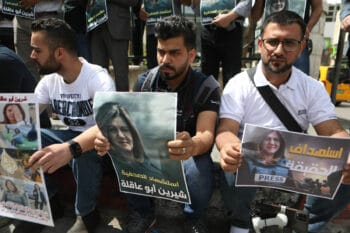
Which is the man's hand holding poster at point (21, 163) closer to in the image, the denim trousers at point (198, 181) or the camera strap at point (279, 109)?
the denim trousers at point (198, 181)

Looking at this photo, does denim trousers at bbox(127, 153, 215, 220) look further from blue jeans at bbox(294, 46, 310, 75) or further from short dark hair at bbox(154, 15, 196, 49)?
blue jeans at bbox(294, 46, 310, 75)

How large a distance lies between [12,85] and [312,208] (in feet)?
6.48

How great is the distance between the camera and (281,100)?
1.86 metres

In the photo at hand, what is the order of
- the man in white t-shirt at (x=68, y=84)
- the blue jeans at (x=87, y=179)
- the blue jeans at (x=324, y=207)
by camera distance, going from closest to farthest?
the blue jeans at (x=324, y=207) → the blue jeans at (x=87, y=179) → the man in white t-shirt at (x=68, y=84)

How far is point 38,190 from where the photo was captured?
1832 mm

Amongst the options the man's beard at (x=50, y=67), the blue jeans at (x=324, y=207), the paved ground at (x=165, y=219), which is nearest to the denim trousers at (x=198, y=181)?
the paved ground at (x=165, y=219)

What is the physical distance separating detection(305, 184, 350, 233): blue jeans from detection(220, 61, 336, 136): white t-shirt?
39 cm

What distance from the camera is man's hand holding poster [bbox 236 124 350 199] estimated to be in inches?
58.6

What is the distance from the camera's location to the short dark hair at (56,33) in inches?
84.5

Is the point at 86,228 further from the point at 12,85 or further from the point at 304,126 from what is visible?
the point at 304,126

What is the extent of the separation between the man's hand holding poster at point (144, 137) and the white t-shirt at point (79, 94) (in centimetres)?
Result: 46

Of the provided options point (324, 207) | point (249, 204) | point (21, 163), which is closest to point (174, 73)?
point (249, 204)

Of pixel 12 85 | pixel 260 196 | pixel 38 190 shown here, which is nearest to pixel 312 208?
pixel 260 196

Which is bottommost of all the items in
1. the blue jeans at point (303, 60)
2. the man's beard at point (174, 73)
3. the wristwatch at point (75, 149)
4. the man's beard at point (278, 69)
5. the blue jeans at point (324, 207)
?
the blue jeans at point (324, 207)
